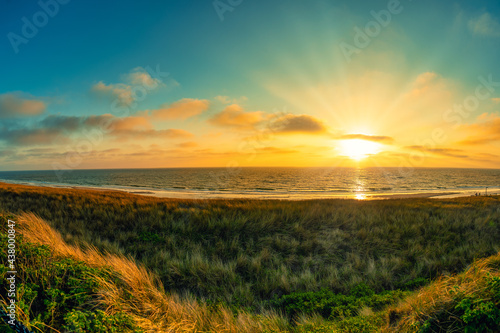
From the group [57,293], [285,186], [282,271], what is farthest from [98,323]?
[285,186]

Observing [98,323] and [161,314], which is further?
[161,314]

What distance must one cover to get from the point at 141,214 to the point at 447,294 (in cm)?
1288

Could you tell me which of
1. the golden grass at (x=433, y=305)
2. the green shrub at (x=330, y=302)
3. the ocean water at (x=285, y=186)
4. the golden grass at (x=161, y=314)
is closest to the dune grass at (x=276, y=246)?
the green shrub at (x=330, y=302)

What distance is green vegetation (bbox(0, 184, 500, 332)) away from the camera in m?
3.54

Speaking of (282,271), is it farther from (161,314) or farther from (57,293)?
(57,293)

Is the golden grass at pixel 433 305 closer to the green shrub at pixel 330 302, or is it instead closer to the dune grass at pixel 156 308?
the dune grass at pixel 156 308

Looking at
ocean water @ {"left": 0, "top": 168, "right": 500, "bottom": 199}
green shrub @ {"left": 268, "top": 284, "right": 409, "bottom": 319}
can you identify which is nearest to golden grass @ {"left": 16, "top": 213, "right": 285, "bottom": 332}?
green shrub @ {"left": 268, "top": 284, "right": 409, "bottom": 319}

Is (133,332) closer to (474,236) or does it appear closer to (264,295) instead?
(264,295)

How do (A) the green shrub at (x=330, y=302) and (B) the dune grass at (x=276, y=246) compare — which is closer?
(A) the green shrub at (x=330, y=302)

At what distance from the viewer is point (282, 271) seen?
7.35 meters

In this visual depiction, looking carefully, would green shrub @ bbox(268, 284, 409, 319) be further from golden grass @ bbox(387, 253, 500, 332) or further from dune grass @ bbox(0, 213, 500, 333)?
golden grass @ bbox(387, 253, 500, 332)

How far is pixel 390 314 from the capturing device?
424cm

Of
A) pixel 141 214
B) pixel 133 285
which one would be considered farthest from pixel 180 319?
pixel 141 214

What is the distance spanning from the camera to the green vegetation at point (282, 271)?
139 inches
